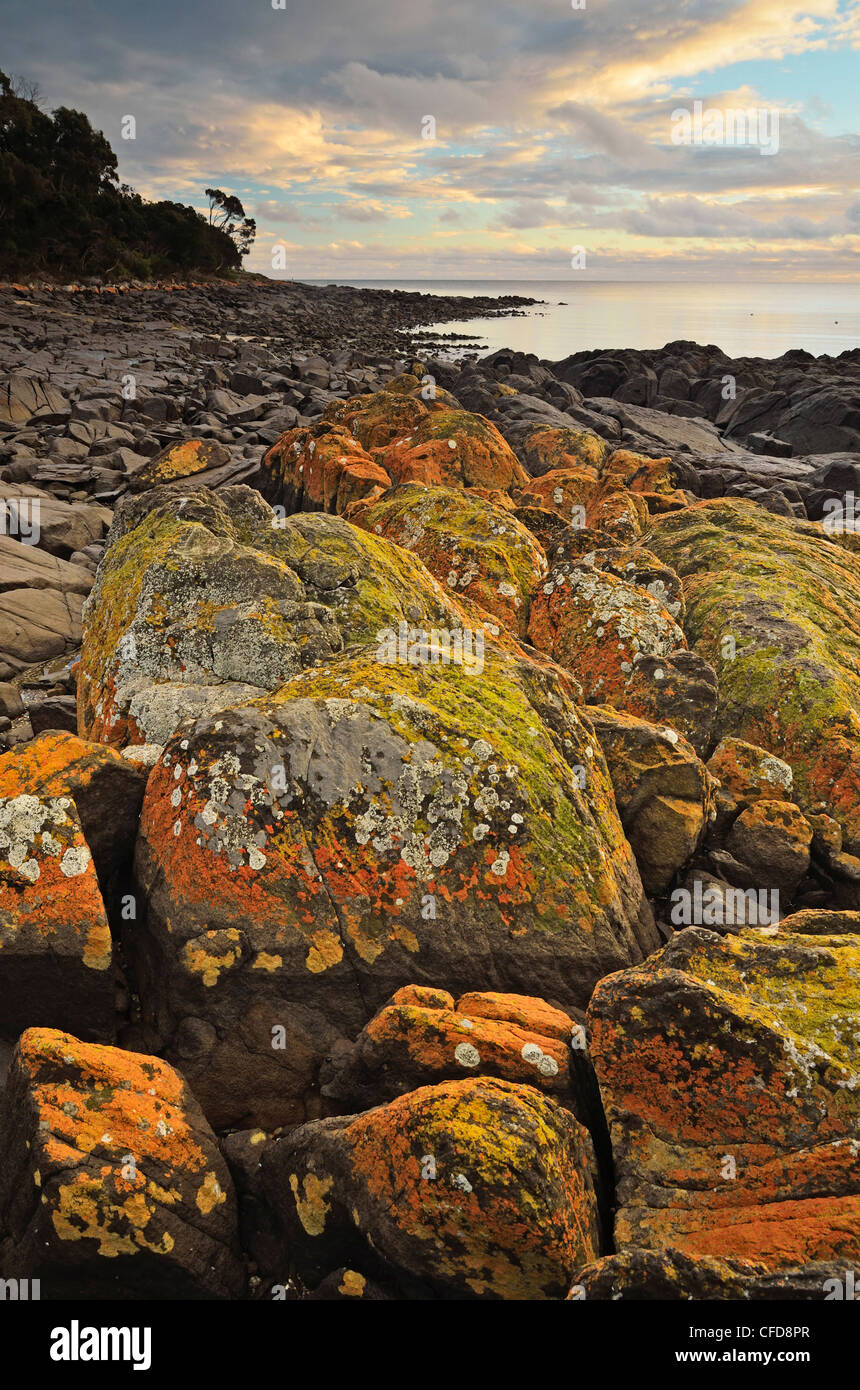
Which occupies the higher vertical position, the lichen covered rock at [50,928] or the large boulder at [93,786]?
the large boulder at [93,786]

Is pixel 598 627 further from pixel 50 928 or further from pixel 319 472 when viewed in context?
pixel 319 472

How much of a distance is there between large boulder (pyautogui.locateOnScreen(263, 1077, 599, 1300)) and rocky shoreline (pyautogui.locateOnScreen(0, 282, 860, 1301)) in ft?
0.05

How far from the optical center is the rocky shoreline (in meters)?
4.12

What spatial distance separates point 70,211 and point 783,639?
93.8 m

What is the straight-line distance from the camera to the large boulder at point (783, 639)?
781 centimetres

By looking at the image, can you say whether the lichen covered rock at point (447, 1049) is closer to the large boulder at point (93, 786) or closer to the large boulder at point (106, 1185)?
the large boulder at point (106, 1185)

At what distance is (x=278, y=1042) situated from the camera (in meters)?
5.27

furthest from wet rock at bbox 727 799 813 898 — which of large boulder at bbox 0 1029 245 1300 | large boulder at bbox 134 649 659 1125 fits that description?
large boulder at bbox 0 1029 245 1300

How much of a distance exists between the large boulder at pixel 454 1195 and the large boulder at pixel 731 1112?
0.33 metres

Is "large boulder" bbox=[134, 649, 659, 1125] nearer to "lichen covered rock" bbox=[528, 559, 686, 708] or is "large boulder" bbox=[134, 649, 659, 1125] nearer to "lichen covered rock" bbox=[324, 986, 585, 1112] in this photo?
"lichen covered rock" bbox=[324, 986, 585, 1112]

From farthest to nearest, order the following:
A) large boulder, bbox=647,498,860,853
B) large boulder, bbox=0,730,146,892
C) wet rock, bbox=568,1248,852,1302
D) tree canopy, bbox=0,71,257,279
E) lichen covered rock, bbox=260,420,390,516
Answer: tree canopy, bbox=0,71,257,279
lichen covered rock, bbox=260,420,390,516
large boulder, bbox=647,498,860,853
large boulder, bbox=0,730,146,892
wet rock, bbox=568,1248,852,1302

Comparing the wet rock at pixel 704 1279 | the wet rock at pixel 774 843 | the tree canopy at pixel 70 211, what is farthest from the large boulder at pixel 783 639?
the tree canopy at pixel 70 211

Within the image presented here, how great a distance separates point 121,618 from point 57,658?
5.88 m

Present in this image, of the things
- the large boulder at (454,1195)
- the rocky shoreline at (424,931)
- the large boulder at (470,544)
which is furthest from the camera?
the large boulder at (470,544)
